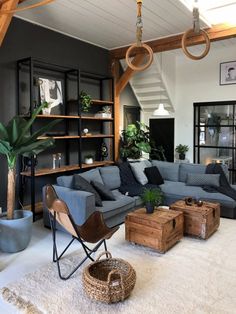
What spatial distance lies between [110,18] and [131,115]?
10.2 ft

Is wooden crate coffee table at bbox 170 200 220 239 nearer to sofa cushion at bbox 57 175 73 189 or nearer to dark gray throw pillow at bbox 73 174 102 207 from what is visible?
dark gray throw pillow at bbox 73 174 102 207

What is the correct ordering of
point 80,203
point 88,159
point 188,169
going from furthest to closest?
point 88,159, point 188,169, point 80,203

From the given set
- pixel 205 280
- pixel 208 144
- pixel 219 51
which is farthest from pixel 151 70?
pixel 205 280

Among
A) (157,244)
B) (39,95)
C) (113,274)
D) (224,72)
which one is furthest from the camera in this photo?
(224,72)

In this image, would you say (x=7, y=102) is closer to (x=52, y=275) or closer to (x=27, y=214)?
(x=27, y=214)

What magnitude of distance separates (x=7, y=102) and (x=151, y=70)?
3566 millimetres

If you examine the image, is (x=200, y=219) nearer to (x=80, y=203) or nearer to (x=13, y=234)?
(x=80, y=203)

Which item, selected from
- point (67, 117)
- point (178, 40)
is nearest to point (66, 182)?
point (67, 117)

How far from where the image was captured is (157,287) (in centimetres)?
258

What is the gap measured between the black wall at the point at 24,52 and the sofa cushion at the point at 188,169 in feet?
9.22

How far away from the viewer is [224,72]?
657 cm

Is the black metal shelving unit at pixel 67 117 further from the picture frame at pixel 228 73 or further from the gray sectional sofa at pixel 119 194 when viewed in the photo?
the picture frame at pixel 228 73

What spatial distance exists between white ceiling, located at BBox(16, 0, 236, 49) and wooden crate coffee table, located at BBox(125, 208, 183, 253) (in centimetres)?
286

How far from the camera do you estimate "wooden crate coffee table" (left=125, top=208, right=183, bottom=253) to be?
10.6 ft
